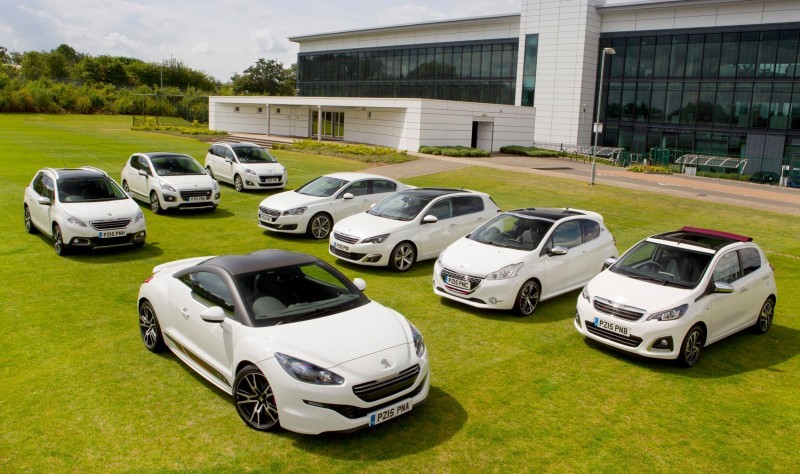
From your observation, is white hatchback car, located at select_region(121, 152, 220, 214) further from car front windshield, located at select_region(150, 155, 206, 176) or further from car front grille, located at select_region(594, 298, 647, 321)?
car front grille, located at select_region(594, 298, 647, 321)

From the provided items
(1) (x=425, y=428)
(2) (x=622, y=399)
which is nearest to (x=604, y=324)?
(2) (x=622, y=399)

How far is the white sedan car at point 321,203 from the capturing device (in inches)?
585

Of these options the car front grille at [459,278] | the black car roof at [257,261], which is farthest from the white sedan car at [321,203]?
the black car roof at [257,261]

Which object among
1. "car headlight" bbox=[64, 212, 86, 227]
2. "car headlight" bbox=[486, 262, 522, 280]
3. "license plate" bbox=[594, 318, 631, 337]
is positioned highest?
"car headlight" bbox=[64, 212, 86, 227]

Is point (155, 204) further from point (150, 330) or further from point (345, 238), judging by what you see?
point (150, 330)

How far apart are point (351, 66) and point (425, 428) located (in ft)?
211

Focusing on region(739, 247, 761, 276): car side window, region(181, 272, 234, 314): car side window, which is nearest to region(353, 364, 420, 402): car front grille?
region(181, 272, 234, 314): car side window

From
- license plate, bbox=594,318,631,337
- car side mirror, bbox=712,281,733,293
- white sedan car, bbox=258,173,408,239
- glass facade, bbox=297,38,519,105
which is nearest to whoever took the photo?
license plate, bbox=594,318,631,337

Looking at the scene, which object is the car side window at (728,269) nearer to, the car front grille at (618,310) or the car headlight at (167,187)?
the car front grille at (618,310)

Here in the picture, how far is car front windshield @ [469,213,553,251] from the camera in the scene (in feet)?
34.0

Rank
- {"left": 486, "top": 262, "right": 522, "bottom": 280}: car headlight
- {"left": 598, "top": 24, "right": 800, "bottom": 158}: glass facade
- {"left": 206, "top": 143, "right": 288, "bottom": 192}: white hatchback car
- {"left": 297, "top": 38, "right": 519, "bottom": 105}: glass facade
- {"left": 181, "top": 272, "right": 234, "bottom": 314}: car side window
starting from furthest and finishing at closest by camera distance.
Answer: {"left": 297, "top": 38, "right": 519, "bottom": 105}: glass facade < {"left": 598, "top": 24, "right": 800, "bottom": 158}: glass facade < {"left": 206, "top": 143, "right": 288, "bottom": 192}: white hatchback car < {"left": 486, "top": 262, "right": 522, "bottom": 280}: car headlight < {"left": 181, "top": 272, "right": 234, "bottom": 314}: car side window

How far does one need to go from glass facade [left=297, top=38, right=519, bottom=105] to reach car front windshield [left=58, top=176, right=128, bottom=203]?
43902mm

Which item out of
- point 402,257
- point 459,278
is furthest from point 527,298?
point 402,257

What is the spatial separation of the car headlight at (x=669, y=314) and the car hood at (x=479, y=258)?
8.07 feet
